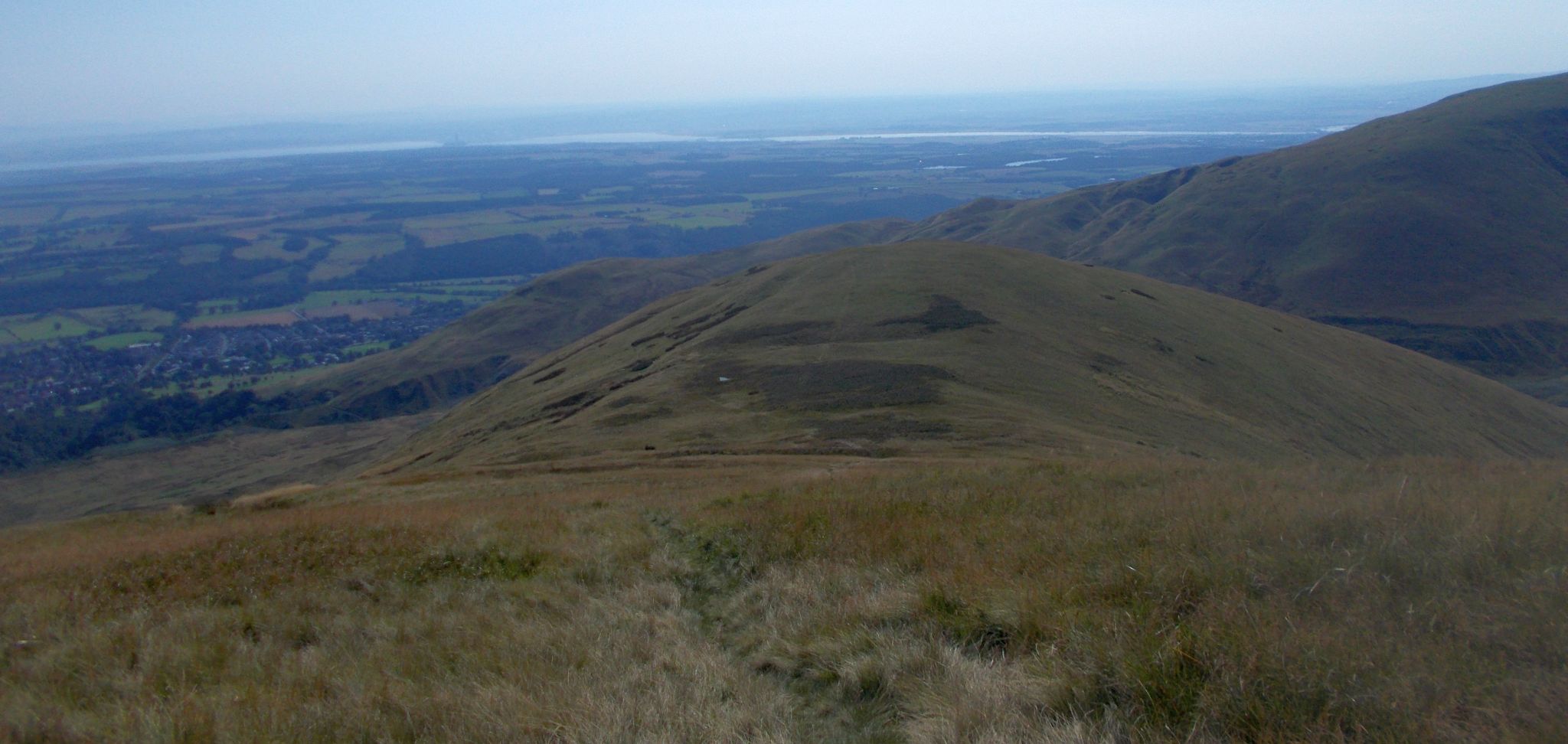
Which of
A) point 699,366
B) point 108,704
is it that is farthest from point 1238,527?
point 699,366

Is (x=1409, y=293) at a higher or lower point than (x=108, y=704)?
lower

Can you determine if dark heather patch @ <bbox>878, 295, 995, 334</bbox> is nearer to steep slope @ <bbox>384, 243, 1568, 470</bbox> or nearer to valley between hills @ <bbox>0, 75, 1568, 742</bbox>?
steep slope @ <bbox>384, 243, 1568, 470</bbox>

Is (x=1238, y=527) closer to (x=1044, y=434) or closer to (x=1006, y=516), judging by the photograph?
(x=1006, y=516)

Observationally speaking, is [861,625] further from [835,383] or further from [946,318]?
[946,318]

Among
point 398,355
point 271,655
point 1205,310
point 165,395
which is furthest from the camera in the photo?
point 398,355

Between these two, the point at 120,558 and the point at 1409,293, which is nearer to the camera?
the point at 120,558

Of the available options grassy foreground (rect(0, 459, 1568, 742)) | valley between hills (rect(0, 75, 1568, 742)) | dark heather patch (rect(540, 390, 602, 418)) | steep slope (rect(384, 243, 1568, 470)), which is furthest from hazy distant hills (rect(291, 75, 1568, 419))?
grassy foreground (rect(0, 459, 1568, 742))

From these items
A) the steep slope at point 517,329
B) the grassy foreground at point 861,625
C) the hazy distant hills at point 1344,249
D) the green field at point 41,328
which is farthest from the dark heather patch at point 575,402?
the green field at point 41,328
